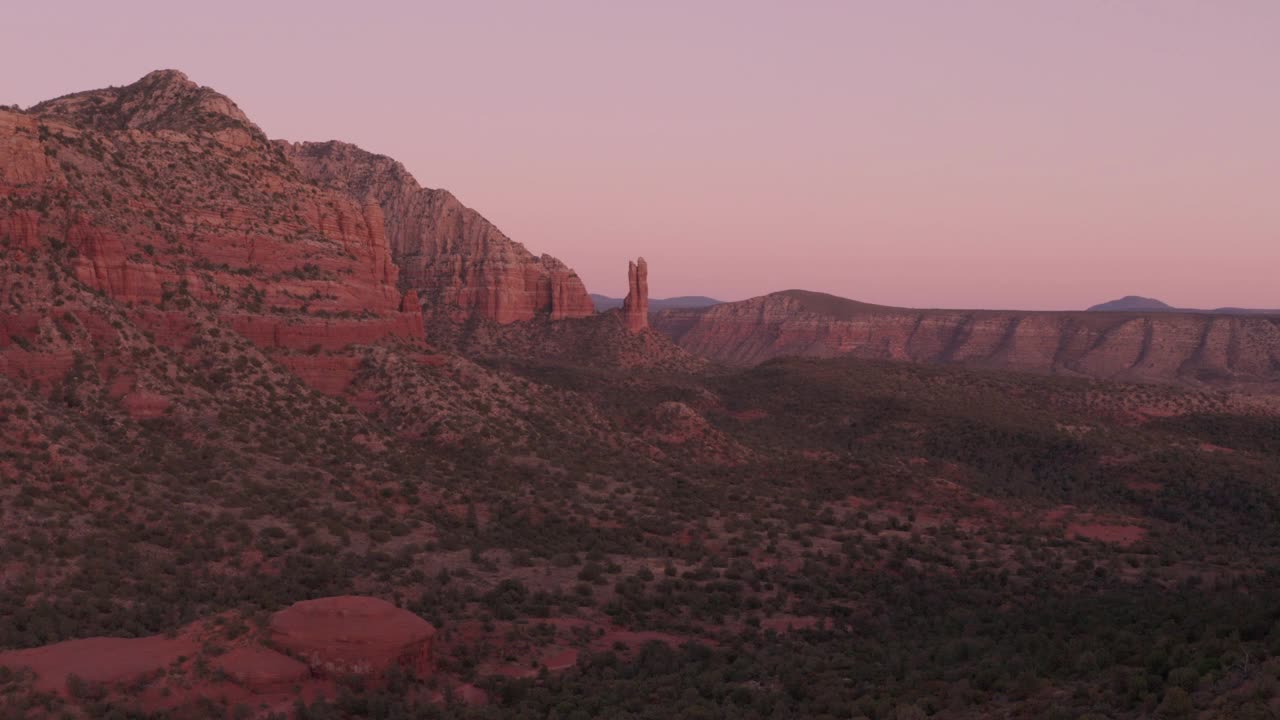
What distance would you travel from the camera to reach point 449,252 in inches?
4205

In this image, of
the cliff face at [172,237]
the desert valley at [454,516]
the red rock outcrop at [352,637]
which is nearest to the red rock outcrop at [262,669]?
the desert valley at [454,516]

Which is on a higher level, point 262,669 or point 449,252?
point 449,252

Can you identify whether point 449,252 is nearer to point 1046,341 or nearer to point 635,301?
point 635,301

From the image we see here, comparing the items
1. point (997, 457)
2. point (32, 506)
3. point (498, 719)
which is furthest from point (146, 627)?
point (997, 457)

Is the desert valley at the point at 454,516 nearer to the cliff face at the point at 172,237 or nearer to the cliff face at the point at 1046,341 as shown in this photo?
the cliff face at the point at 172,237

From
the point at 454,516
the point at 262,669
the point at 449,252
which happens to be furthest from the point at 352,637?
the point at 449,252

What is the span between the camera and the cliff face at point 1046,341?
150 metres

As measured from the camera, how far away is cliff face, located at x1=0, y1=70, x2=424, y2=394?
121 feet

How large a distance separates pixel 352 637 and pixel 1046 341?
175 metres

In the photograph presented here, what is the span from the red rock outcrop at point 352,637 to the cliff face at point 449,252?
81.9 metres

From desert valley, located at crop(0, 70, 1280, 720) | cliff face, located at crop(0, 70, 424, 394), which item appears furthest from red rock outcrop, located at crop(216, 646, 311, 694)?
cliff face, located at crop(0, 70, 424, 394)

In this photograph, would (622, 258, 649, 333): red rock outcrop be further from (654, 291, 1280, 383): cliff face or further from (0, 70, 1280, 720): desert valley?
(654, 291, 1280, 383): cliff face

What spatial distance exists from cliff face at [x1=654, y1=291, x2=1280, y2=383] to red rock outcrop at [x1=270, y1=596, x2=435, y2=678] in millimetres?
151391

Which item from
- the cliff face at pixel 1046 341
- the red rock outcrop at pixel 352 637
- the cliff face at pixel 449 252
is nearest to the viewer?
the red rock outcrop at pixel 352 637
